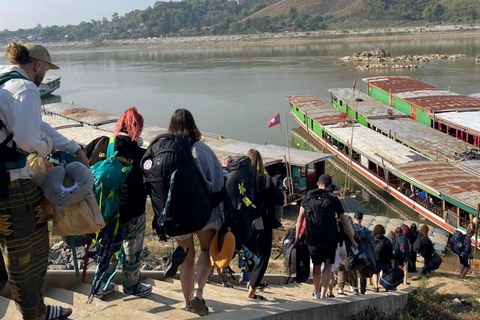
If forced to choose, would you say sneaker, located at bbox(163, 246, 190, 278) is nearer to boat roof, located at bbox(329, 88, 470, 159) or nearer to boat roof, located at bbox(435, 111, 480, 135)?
boat roof, located at bbox(329, 88, 470, 159)

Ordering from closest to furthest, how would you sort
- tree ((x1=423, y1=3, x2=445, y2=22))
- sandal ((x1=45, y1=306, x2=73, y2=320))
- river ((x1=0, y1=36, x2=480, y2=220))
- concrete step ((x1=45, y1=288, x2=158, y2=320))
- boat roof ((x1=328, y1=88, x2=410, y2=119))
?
sandal ((x1=45, y1=306, x2=73, y2=320)), concrete step ((x1=45, y1=288, x2=158, y2=320)), boat roof ((x1=328, y1=88, x2=410, y2=119)), river ((x1=0, y1=36, x2=480, y2=220)), tree ((x1=423, y1=3, x2=445, y2=22))

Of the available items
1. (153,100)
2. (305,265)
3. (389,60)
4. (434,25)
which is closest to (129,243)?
(305,265)

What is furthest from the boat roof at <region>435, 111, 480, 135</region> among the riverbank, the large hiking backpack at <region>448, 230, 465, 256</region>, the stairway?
the riverbank

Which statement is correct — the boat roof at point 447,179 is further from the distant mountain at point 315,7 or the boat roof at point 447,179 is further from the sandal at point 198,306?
the distant mountain at point 315,7

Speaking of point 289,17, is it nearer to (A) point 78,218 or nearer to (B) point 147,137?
(B) point 147,137

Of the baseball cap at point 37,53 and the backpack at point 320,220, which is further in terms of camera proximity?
the backpack at point 320,220

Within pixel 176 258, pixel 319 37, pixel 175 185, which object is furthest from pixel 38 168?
pixel 319 37

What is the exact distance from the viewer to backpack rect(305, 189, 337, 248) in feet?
18.5

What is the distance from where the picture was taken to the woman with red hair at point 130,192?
452cm

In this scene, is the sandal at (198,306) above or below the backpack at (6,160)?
below

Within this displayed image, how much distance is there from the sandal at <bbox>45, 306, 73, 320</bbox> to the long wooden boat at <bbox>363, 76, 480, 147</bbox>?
1885 centimetres

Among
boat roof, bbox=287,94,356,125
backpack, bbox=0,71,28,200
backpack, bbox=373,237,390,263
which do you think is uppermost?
backpack, bbox=0,71,28,200

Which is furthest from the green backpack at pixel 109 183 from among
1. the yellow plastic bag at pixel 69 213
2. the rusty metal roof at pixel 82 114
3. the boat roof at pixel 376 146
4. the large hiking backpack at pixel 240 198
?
the rusty metal roof at pixel 82 114

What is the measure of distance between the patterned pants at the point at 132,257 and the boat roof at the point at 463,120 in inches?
709
